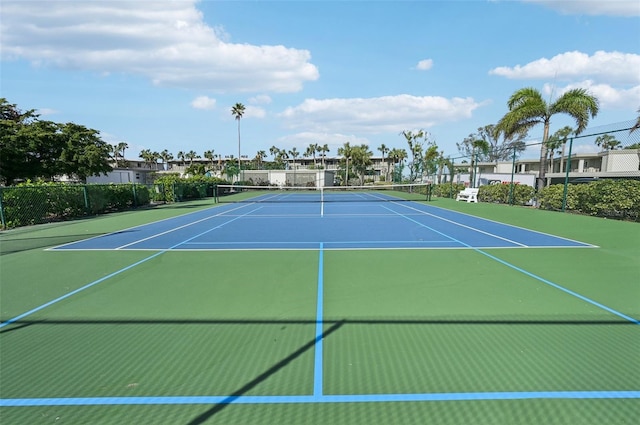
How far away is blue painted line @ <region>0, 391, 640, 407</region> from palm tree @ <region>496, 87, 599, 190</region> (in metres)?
19.6

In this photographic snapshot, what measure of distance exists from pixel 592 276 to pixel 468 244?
3100 mm

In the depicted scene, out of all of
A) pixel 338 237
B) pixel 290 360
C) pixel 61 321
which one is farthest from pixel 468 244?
pixel 61 321

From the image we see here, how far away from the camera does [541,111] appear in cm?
2102

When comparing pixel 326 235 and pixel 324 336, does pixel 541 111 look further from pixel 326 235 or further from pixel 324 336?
pixel 324 336

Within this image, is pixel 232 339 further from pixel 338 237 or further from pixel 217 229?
pixel 217 229

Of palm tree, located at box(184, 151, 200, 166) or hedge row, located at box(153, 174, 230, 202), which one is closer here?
hedge row, located at box(153, 174, 230, 202)

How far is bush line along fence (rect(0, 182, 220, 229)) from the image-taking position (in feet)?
44.1

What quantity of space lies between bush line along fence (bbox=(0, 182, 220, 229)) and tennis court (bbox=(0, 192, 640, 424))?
704 centimetres

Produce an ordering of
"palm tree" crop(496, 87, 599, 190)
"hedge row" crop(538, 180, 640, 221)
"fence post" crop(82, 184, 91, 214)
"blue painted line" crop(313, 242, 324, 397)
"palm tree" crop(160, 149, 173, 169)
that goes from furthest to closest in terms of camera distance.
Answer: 1. "palm tree" crop(160, 149, 173, 169)
2. "palm tree" crop(496, 87, 599, 190)
3. "fence post" crop(82, 184, 91, 214)
4. "hedge row" crop(538, 180, 640, 221)
5. "blue painted line" crop(313, 242, 324, 397)

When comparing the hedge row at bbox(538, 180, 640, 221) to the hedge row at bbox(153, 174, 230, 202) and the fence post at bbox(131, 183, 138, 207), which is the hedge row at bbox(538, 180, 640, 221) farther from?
the fence post at bbox(131, 183, 138, 207)

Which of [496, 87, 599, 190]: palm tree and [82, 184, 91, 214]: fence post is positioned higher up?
[496, 87, 599, 190]: palm tree

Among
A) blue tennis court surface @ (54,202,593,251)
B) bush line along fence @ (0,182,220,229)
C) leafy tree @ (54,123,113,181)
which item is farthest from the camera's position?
leafy tree @ (54,123,113,181)

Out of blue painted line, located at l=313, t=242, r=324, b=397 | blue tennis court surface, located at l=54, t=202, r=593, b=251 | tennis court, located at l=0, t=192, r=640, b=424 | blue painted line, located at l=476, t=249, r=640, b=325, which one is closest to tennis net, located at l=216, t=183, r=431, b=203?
blue tennis court surface, located at l=54, t=202, r=593, b=251

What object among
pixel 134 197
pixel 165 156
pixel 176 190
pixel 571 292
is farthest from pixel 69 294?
pixel 165 156
